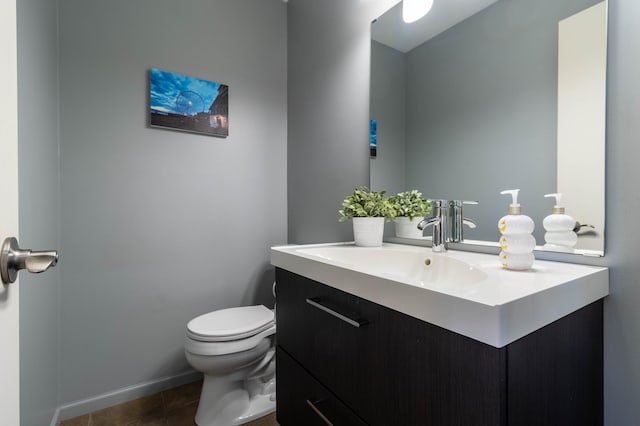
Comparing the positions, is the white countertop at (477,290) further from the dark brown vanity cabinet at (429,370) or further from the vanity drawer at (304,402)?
the vanity drawer at (304,402)

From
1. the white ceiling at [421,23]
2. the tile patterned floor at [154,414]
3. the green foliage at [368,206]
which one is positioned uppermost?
the white ceiling at [421,23]

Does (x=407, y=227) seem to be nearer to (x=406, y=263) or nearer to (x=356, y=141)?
(x=406, y=263)

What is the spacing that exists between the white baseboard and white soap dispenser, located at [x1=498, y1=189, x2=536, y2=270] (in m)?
1.83

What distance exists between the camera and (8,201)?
44 centimetres

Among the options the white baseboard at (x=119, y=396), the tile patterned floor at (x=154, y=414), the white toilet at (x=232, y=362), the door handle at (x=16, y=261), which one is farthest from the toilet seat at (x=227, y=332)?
the door handle at (x=16, y=261)

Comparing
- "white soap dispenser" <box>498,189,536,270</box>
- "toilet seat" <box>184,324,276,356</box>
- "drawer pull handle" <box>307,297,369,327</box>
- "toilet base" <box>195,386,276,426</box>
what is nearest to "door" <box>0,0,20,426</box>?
"drawer pull handle" <box>307,297,369,327</box>

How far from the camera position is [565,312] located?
64cm

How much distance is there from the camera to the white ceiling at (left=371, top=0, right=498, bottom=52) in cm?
116

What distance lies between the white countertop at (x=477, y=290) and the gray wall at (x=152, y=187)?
993 mm

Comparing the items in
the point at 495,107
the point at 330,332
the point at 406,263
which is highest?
the point at 495,107

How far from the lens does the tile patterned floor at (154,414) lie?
4.89 ft

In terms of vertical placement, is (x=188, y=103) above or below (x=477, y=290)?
above

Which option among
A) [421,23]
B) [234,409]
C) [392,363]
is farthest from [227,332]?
[421,23]

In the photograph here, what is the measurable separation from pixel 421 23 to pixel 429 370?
4.49ft
